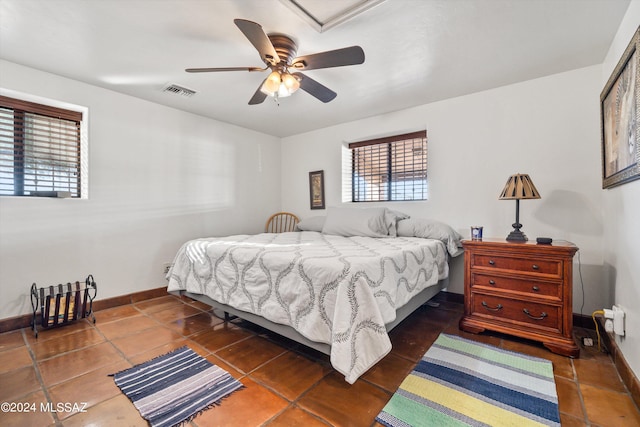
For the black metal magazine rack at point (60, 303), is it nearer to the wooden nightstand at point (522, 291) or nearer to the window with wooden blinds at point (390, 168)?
the window with wooden blinds at point (390, 168)

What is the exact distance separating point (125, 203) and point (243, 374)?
90.5 inches

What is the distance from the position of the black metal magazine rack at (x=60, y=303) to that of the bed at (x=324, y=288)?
751mm

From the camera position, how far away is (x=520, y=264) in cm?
210

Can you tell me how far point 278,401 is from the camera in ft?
4.80

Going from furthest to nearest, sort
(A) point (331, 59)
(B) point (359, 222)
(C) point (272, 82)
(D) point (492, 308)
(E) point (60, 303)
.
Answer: (B) point (359, 222)
(E) point (60, 303)
(D) point (492, 308)
(C) point (272, 82)
(A) point (331, 59)

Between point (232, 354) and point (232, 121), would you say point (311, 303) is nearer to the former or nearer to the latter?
point (232, 354)

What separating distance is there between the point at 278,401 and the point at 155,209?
102 inches

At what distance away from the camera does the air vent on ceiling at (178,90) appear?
2771 mm

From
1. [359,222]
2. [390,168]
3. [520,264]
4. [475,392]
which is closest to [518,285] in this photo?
[520,264]

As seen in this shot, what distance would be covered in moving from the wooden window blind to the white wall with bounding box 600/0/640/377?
4318 millimetres

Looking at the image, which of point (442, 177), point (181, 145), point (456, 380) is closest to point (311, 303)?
point (456, 380)

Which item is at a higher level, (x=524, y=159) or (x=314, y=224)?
(x=524, y=159)

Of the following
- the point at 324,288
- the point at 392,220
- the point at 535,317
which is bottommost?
the point at 535,317

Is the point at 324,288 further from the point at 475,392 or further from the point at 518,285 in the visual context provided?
the point at 518,285
